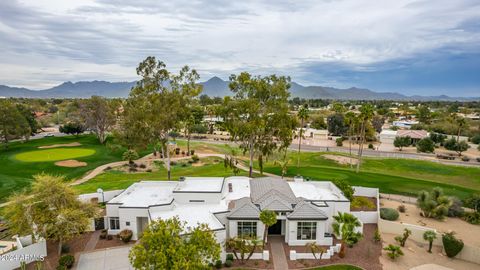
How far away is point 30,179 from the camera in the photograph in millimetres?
47031

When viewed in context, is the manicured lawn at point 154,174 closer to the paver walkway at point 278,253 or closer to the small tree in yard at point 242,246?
the paver walkway at point 278,253

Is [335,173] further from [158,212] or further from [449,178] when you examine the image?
[158,212]

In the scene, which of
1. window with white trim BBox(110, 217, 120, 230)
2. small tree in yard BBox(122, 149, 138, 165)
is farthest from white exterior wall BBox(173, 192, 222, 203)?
small tree in yard BBox(122, 149, 138, 165)

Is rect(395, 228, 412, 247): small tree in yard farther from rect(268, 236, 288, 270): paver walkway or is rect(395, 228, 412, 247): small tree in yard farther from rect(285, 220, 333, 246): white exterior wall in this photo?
rect(268, 236, 288, 270): paver walkway

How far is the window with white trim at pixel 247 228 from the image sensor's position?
26.7 meters

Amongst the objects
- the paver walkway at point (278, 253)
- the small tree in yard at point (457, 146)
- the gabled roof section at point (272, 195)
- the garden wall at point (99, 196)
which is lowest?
the paver walkway at point (278, 253)

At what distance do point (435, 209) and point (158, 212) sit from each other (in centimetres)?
2873

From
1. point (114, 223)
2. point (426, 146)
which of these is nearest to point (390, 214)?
point (114, 223)

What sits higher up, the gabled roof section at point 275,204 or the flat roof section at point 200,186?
the flat roof section at point 200,186

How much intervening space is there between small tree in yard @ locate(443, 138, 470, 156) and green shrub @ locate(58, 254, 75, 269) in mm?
80380

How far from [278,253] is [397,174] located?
36.9 m

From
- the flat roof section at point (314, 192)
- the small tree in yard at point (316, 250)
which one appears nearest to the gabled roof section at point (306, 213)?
the small tree in yard at point (316, 250)

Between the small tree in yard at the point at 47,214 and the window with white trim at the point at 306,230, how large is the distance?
17899mm

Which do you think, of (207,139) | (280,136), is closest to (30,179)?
(280,136)
